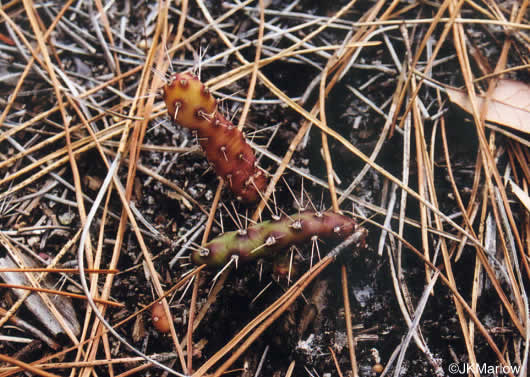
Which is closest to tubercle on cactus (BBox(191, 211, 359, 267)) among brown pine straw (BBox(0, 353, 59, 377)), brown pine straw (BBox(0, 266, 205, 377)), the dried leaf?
brown pine straw (BBox(0, 266, 205, 377))

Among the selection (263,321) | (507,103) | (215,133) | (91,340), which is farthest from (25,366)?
(507,103)

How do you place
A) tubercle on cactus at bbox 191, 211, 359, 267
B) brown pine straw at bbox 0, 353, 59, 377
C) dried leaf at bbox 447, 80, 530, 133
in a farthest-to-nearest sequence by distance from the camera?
dried leaf at bbox 447, 80, 530, 133
tubercle on cactus at bbox 191, 211, 359, 267
brown pine straw at bbox 0, 353, 59, 377

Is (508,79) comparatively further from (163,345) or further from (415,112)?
(163,345)

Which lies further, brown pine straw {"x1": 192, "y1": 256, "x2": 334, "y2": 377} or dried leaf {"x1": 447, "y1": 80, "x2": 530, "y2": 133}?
dried leaf {"x1": 447, "y1": 80, "x2": 530, "y2": 133}

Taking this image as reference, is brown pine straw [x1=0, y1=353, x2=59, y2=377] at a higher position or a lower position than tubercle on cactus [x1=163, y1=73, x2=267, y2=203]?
lower

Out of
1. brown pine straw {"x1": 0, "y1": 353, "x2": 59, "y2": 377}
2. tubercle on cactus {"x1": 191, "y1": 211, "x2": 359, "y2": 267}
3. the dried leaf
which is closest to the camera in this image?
brown pine straw {"x1": 0, "y1": 353, "x2": 59, "y2": 377}

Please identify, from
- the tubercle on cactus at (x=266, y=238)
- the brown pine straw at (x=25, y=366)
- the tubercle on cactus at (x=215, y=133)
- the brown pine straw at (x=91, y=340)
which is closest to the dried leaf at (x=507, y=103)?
the tubercle on cactus at (x=266, y=238)

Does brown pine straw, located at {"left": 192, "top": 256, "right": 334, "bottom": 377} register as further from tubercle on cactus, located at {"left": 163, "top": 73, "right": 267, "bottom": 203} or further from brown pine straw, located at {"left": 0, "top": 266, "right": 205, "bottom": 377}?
tubercle on cactus, located at {"left": 163, "top": 73, "right": 267, "bottom": 203}

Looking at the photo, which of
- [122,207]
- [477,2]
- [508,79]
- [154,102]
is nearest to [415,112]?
[508,79]
